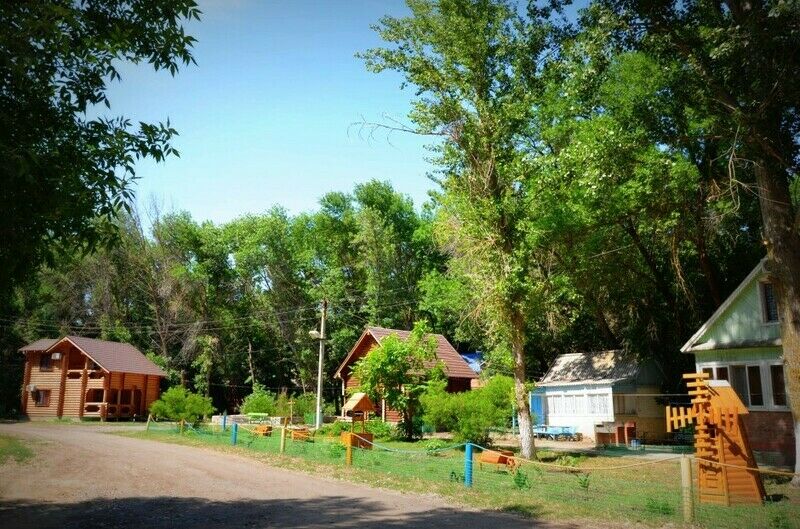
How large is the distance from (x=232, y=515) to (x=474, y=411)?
12.9 meters

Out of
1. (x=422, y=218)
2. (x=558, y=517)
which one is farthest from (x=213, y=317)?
(x=558, y=517)

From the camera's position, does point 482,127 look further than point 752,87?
Yes

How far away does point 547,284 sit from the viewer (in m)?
23.5

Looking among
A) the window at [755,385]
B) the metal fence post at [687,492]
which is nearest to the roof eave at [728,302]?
the window at [755,385]

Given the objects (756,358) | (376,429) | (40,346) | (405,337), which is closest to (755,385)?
(756,358)

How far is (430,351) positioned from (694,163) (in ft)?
49.3

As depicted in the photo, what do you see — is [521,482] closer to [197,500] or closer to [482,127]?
[197,500]

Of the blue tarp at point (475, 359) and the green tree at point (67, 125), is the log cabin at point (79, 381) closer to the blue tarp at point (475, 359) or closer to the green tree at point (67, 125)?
the blue tarp at point (475, 359)

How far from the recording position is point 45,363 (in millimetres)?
47406

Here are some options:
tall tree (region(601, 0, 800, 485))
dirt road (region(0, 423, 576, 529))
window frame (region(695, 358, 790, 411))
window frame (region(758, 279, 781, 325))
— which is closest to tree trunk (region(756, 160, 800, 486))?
tall tree (region(601, 0, 800, 485))

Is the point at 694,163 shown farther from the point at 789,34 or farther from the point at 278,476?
the point at 278,476

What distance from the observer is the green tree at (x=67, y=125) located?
6.58 metres

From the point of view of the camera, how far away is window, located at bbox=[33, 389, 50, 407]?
154ft

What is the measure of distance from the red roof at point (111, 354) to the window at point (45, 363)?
90cm
